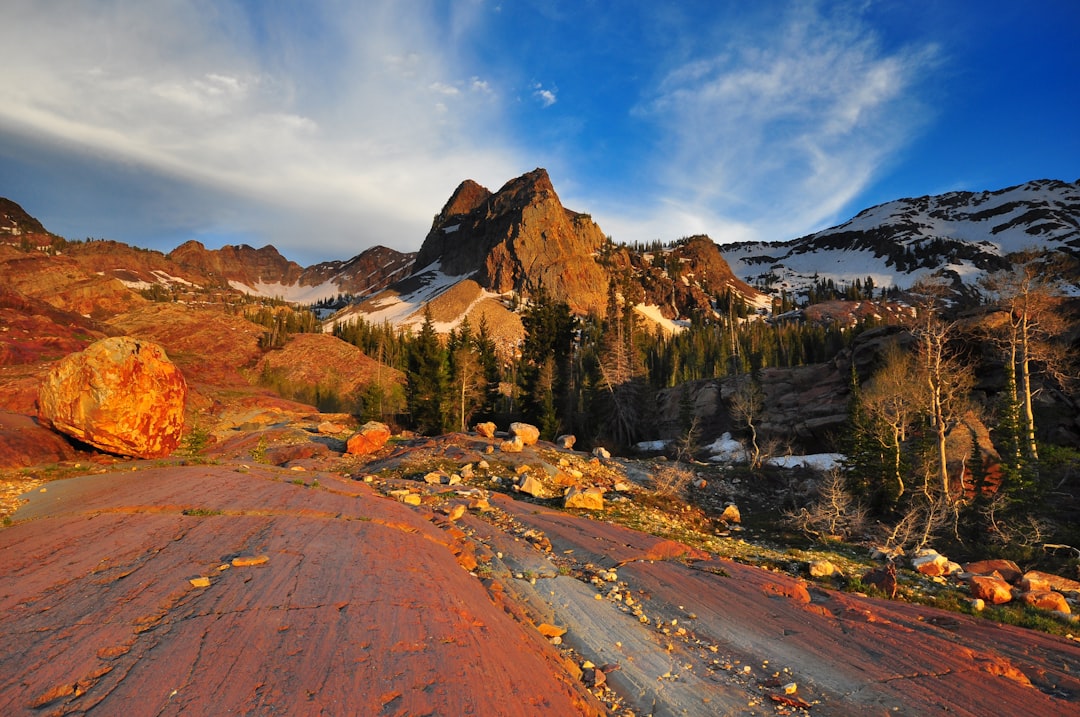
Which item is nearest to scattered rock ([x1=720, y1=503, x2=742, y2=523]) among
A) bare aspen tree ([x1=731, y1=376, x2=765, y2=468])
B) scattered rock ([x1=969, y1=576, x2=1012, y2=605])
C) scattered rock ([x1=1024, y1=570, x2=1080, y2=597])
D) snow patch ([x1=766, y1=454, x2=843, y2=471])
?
scattered rock ([x1=969, y1=576, x2=1012, y2=605])

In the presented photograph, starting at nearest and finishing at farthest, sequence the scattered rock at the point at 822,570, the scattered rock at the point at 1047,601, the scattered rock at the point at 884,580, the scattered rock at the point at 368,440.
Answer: the scattered rock at the point at 1047,601 < the scattered rock at the point at 884,580 < the scattered rock at the point at 822,570 < the scattered rock at the point at 368,440

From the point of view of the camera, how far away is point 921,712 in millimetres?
6195

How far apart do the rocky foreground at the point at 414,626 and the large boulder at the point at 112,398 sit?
15.4 ft

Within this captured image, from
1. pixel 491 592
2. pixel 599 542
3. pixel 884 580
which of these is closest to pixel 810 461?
pixel 884 580

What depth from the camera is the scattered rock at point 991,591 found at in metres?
11.7

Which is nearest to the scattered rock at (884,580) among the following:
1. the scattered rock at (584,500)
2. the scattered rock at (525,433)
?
the scattered rock at (584,500)

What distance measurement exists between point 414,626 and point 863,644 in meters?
7.57

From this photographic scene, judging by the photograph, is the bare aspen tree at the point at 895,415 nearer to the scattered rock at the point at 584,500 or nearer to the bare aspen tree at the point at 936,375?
the bare aspen tree at the point at 936,375

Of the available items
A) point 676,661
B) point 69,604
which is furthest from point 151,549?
point 676,661

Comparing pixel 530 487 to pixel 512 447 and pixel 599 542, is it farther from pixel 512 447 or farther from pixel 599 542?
pixel 599 542

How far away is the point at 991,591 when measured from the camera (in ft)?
38.7

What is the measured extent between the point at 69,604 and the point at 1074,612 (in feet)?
64.9

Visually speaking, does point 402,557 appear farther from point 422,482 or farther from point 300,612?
point 422,482

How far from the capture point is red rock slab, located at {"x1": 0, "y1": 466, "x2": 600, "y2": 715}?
4.18 metres
